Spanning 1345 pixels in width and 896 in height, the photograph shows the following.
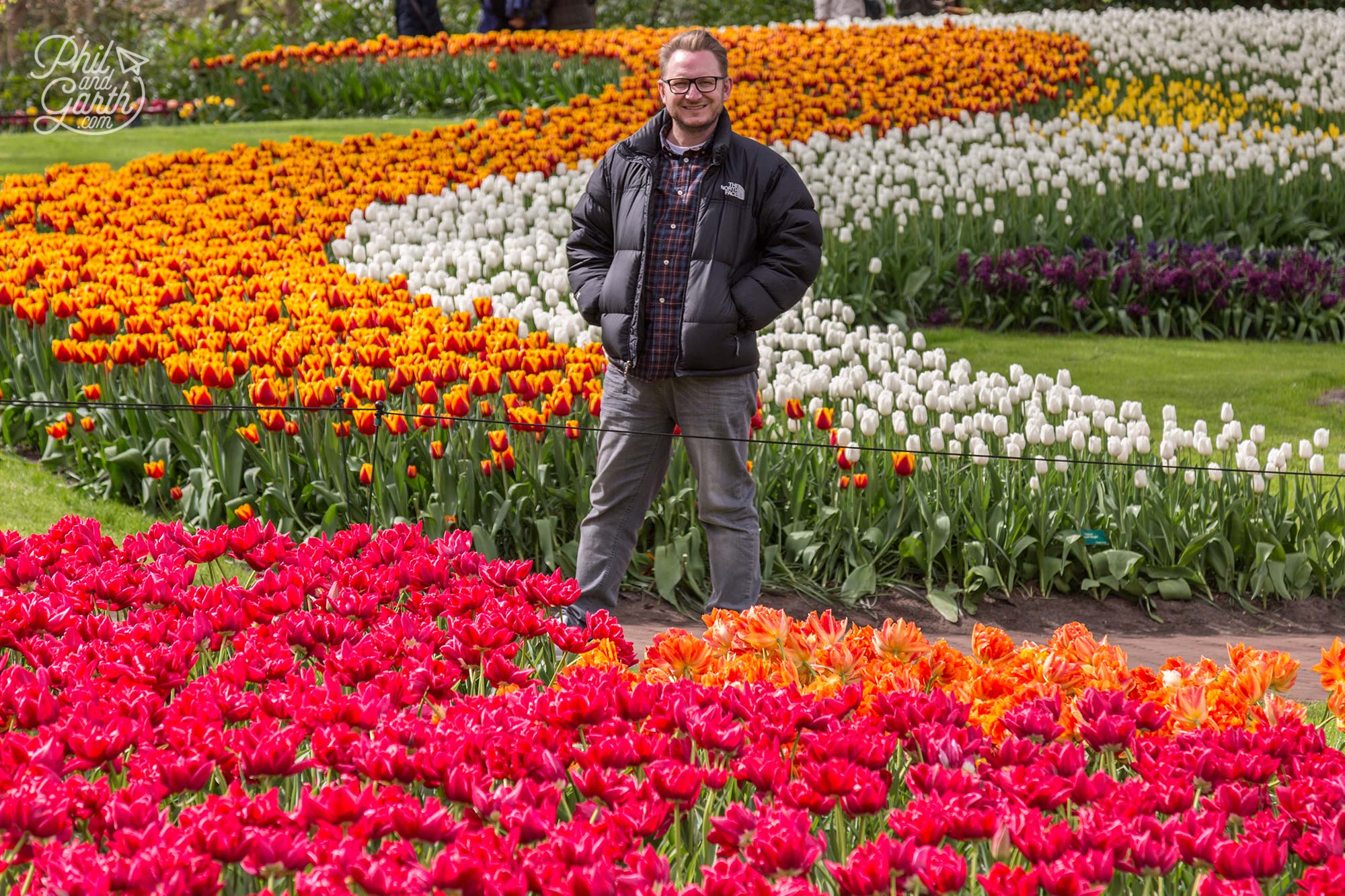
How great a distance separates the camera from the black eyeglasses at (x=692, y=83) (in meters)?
3.89

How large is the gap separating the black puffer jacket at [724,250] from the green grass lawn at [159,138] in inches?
362

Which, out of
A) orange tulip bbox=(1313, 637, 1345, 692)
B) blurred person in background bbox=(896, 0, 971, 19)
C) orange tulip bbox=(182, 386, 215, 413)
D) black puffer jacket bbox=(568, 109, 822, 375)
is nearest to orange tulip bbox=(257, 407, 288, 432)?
orange tulip bbox=(182, 386, 215, 413)

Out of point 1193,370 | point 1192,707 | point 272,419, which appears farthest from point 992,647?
point 1193,370

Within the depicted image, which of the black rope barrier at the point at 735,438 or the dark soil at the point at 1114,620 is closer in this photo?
the black rope barrier at the point at 735,438

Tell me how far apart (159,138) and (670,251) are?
11.0m

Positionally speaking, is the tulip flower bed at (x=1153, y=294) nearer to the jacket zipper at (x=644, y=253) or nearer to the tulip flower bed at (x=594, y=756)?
the jacket zipper at (x=644, y=253)

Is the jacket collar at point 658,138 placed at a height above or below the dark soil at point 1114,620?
above

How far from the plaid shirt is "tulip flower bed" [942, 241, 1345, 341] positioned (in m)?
5.34

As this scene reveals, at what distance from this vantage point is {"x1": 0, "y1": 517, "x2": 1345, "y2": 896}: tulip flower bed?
5.98 ft

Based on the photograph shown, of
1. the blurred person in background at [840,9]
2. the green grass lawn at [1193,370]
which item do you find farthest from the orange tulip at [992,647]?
the blurred person in background at [840,9]

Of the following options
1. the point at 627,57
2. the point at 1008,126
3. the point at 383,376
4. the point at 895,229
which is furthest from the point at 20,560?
the point at 627,57

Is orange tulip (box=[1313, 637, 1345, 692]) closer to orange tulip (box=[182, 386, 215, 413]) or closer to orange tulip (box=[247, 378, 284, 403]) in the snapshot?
orange tulip (box=[247, 378, 284, 403])

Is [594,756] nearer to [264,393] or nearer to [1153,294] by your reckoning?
[264,393]

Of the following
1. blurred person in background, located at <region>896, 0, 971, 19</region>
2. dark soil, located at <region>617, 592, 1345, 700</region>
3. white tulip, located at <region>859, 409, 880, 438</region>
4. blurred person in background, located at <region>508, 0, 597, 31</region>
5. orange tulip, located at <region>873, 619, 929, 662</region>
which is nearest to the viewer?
orange tulip, located at <region>873, 619, 929, 662</region>
